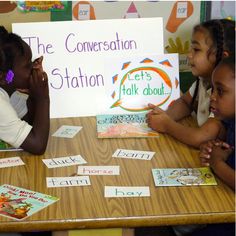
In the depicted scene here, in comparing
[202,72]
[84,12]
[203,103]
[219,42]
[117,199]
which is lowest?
[117,199]

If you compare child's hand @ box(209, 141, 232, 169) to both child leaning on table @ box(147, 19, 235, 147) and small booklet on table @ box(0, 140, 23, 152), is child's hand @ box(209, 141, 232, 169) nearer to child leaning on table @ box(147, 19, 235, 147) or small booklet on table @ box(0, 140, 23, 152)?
child leaning on table @ box(147, 19, 235, 147)

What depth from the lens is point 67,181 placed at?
1.40m

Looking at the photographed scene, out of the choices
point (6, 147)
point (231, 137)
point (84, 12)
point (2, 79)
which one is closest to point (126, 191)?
point (231, 137)

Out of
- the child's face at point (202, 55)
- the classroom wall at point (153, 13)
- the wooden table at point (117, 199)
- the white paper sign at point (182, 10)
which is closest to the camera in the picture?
the wooden table at point (117, 199)

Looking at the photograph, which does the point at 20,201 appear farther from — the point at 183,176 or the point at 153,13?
the point at 153,13

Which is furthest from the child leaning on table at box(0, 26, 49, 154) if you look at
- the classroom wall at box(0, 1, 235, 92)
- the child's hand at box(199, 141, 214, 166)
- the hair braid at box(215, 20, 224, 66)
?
the hair braid at box(215, 20, 224, 66)

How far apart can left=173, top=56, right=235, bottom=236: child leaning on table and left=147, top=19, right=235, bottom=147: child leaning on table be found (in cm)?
14

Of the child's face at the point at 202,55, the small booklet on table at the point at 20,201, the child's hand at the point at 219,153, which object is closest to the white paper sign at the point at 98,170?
the small booklet on table at the point at 20,201

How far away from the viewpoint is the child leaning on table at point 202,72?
1674mm

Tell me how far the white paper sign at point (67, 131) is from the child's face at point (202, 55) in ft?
1.58

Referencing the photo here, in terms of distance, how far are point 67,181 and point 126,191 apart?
175 millimetres

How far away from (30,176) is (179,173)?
0.43m

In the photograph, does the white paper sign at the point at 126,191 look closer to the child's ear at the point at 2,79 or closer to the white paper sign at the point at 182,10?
the child's ear at the point at 2,79

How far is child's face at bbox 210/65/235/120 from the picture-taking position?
141cm
